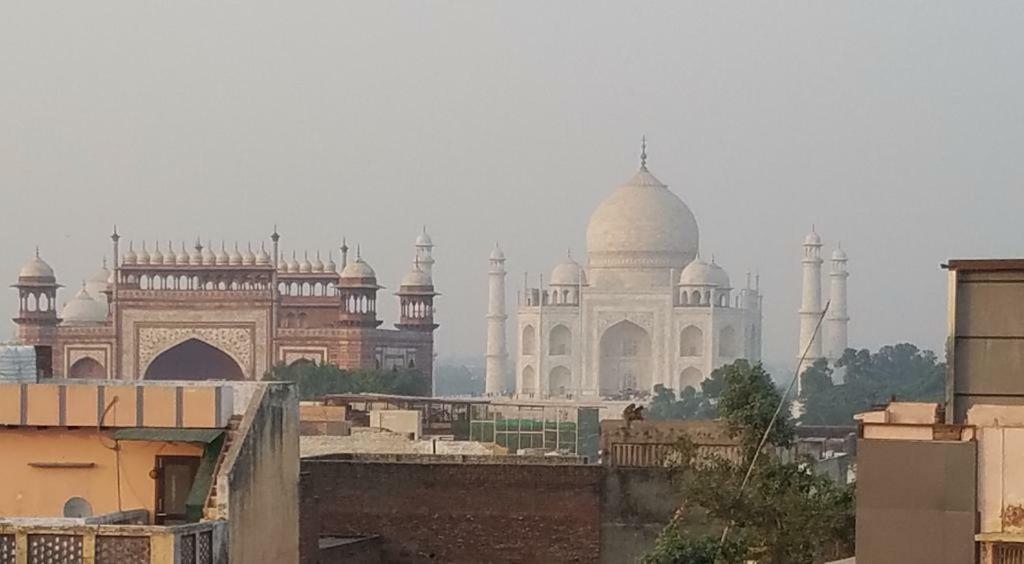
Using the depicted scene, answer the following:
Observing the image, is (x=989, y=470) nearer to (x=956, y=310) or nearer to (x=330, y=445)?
(x=956, y=310)

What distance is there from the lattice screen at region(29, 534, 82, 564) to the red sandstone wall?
6563 mm

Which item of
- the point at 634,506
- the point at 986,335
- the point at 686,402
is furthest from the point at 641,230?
the point at 986,335

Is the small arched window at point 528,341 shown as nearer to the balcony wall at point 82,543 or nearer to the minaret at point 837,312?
the minaret at point 837,312

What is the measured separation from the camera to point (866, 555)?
6.92 m

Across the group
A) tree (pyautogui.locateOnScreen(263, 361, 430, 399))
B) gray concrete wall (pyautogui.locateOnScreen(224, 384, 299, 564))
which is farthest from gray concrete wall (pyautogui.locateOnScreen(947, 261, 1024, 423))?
tree (pyautogui.locateOnScreen(263, 361, 430, 399))

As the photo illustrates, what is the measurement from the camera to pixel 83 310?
5825 cm

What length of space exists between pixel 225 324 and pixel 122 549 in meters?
43.9

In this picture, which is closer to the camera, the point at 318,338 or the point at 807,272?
the point at 318,338

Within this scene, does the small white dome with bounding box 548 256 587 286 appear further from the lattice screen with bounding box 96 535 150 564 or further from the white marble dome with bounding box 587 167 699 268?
the lattice screen with bounding box 96 535 150 564

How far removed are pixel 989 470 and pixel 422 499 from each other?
855 cm

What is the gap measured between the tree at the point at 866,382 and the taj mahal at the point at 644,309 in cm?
856

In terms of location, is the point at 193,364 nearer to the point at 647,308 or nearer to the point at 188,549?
the point at 647,308

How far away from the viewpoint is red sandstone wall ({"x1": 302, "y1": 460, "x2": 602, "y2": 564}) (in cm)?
1497

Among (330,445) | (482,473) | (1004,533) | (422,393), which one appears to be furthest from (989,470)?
(422,393)
